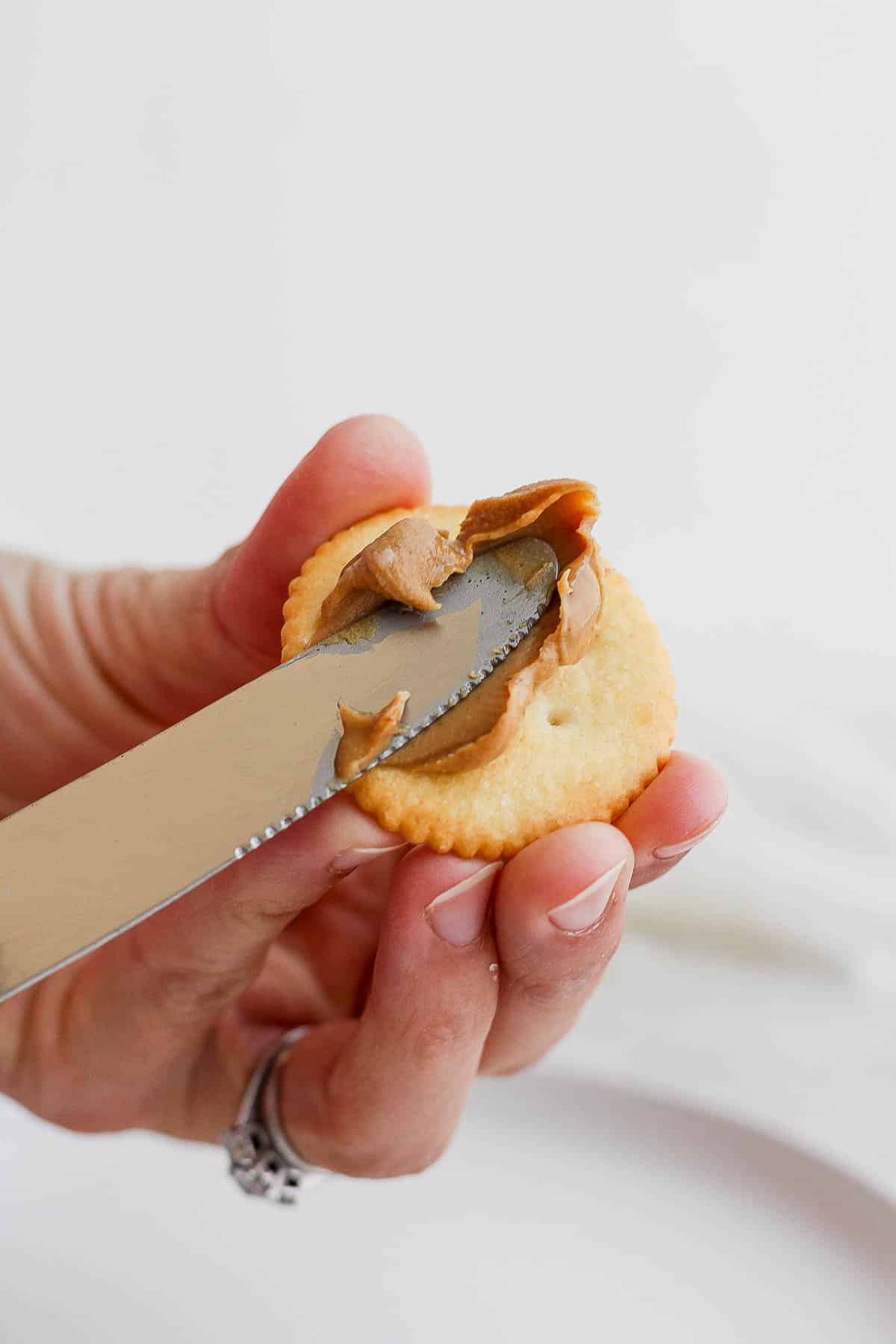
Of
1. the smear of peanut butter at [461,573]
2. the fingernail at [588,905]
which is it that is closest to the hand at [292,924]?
the fingernail at [588,905]

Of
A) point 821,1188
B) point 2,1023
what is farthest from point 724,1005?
point 2,1023

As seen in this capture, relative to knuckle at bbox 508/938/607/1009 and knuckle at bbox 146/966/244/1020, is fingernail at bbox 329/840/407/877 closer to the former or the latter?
knuckle at bbox 508/938/607/1009

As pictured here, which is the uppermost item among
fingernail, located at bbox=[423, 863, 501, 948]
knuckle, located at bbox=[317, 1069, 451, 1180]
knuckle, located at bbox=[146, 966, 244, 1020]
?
fingernail, located at bbox=[423, 863, 501, 948]

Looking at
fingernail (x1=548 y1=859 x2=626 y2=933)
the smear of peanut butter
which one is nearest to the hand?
fingernail (x1=548 y1=859 x2=626 y2=933)

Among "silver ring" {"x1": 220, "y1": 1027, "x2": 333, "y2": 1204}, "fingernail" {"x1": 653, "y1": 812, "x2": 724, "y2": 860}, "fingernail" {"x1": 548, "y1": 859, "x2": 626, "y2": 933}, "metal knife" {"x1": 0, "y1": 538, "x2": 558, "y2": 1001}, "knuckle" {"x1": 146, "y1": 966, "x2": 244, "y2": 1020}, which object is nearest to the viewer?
"metal knife" {"x1": 0, "y1": 538, "x2": 558, "y2": 1001}

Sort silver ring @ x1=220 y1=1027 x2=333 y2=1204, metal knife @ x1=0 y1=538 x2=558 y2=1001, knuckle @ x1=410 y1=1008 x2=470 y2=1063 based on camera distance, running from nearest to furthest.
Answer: metal knife @ x1=0 y1=538 x2=558 y2=1001 < knuckle @ x1=410 y1=1008 x2=470 y2=1063 < silver ring @ x1=220 y1=1027 x2=333 y2=1204

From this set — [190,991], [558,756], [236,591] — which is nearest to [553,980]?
[558,756]

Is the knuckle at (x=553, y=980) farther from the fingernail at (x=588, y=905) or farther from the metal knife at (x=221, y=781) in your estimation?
the metal knife at (x=221, y=781)
